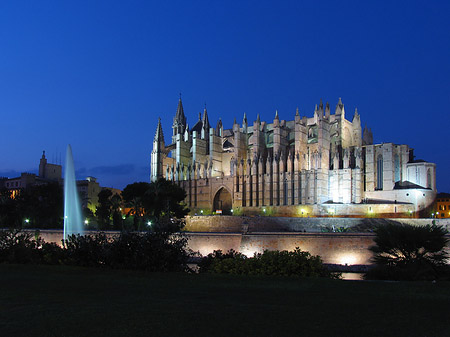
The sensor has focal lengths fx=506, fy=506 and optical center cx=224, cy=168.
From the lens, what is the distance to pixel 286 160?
62.3 metres

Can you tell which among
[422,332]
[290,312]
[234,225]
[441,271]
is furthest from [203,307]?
[234,225]

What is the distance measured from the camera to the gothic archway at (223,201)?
2633 inches

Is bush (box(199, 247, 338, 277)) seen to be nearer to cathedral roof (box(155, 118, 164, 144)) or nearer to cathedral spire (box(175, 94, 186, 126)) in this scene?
cathedral roof (box(155, 118, 164, 144))

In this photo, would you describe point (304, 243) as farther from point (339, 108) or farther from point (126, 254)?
point (339, 108)

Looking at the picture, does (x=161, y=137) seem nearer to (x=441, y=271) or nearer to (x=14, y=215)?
(x=14, y=215)

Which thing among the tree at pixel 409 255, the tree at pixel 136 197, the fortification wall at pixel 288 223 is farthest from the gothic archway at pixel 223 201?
the tree at pixel 409 255

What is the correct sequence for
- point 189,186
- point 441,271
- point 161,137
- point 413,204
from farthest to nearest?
point 161,137 < point 189,186 < point 413,204 < point 441,271

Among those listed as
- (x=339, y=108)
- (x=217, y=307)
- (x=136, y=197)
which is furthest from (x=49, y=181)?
(x=217, y=307)

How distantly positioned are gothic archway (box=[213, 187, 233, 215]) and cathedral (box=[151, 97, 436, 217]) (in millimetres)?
132

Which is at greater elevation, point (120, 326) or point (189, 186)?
point (189, 186)

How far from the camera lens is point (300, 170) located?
58.2m

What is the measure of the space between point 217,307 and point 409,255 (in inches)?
639

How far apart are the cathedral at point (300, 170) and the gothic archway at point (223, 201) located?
0.13 meters

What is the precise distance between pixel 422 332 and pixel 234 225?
4352 cm
